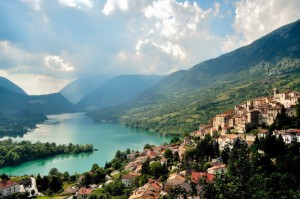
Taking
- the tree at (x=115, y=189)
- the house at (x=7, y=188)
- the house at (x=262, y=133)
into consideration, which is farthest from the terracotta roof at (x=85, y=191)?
the house at (x=262, y=133)

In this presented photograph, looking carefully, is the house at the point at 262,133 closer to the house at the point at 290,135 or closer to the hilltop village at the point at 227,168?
the hilltop village at the point at 227,168

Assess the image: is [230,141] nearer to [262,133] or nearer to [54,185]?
[262,133]

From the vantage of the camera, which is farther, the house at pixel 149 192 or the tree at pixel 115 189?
the tree at pixel 115 189

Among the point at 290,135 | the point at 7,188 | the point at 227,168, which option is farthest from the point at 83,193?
the point at 290,135

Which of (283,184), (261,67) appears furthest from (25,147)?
(261,67)

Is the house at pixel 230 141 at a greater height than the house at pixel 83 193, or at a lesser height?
greater

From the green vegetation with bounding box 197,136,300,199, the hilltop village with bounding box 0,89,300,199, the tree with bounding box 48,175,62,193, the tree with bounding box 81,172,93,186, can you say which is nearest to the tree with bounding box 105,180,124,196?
the hilltop village with bounding box 0,89,300,199

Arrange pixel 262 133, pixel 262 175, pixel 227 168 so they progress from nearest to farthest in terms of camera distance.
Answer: pixel 262 175, pixel 227 168, pixel 262 133

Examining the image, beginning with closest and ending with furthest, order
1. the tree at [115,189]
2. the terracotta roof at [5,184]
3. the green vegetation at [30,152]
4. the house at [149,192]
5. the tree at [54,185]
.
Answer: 1. the house at [149,192]
2. the tree at [115,189]
3. the terracotta roof at [5,184]
4. the tree at [54,185]
5. the green vegetation at [30,152]

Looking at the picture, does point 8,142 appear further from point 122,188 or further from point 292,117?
point 292,117
